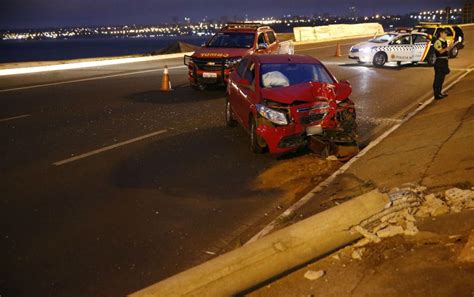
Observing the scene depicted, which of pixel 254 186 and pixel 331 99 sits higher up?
pixel 331 99

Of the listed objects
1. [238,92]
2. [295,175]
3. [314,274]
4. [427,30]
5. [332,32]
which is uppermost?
[238,92]

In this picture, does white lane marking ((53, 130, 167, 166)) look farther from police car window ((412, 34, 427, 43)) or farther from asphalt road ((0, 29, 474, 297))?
police car window ((412, 34, 427, 43))

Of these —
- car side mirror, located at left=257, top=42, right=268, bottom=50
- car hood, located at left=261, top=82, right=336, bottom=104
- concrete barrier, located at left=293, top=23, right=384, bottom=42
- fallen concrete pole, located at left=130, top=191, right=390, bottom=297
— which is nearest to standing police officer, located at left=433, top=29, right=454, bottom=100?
car hood, located at left=261, top=82, right=336, bottom=104

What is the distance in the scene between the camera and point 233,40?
1803cm

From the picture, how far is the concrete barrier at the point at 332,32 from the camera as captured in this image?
1874 inches

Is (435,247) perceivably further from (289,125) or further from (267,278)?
(289,125)

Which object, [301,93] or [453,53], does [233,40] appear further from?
[453,53]

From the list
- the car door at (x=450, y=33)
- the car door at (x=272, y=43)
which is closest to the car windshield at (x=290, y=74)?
the car door at (x=272, y=43)

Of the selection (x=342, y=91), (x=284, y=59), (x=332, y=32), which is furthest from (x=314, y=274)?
(x=332, y=32)

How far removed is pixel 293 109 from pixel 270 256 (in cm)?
427

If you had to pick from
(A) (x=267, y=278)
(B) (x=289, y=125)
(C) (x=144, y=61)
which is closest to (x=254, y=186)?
(B) (x=289, y=125)

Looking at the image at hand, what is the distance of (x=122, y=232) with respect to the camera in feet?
19.6

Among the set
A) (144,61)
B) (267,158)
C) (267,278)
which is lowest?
(144,61)

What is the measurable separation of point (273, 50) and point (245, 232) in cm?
1339
